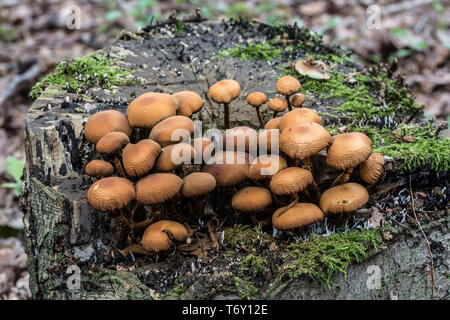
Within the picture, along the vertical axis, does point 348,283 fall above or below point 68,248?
below

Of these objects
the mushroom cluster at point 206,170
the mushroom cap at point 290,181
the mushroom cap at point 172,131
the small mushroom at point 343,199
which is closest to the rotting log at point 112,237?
the mushroom cluster at point 206,170

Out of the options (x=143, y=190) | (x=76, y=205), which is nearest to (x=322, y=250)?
(x=143, y=190)

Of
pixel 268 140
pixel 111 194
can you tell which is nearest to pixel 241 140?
pixel 268 140

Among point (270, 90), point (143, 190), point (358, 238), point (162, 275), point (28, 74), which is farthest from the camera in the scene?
point (28, 74)

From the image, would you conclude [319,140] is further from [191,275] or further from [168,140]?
[191,275]

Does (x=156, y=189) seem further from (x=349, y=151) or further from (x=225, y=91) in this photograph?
(x=349, y=151)

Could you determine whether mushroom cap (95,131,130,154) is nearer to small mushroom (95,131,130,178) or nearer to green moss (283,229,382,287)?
small mushroom (95,131,130,178)
